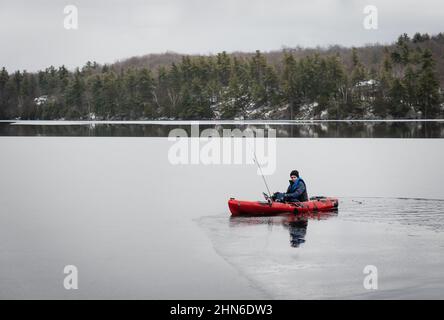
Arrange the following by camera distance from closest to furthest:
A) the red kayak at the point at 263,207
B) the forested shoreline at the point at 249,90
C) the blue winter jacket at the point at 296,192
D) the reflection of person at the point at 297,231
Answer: the reflection of person at the point at 297,231, the red kayak at the point at 263,207, the blue winter jacket at the point at 296,192, the forested shoreline at the point at 249,90

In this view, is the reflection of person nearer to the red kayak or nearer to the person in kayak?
the red kayak

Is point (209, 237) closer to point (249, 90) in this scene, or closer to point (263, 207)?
point (263, 207)

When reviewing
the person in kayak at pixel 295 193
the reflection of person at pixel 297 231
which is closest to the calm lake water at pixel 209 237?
the reflection of person at pixel 297 231

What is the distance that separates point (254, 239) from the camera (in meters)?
14.0

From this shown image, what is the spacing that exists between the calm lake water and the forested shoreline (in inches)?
2900

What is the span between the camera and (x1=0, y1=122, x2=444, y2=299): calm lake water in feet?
33.4

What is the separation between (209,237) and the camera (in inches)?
562

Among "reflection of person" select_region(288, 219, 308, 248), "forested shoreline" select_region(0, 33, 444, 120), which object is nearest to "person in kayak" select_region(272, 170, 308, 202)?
"reflection of person" select_region(288, 219, 308, 248)

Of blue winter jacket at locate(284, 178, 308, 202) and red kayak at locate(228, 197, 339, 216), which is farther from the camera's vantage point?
blue winter jacket at locate(284, 178, 308, 202)

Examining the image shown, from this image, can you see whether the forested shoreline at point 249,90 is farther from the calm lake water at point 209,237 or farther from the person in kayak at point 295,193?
the person in kayak at point 295,193

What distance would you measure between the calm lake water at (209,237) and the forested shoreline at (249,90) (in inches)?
2900

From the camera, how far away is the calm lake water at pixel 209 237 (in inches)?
401

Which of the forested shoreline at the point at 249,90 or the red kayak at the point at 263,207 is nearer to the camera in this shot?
Result: the red kayak at the point at 263,207
